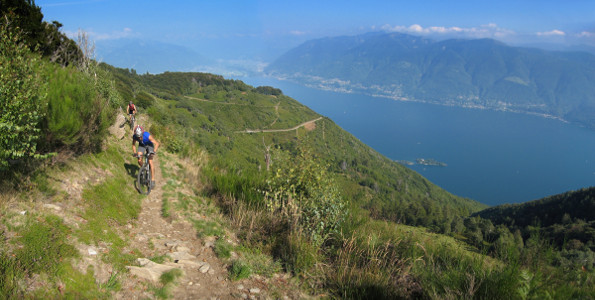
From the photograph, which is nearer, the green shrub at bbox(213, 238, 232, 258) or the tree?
the tree

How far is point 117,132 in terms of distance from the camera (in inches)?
448

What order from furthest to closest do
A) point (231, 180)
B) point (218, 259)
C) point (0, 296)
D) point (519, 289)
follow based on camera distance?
point (231, 180), point (218, 259), point (519, 289), point (0, 296)

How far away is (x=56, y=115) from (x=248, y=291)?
503 cm

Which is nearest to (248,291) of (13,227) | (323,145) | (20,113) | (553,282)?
(13,227)

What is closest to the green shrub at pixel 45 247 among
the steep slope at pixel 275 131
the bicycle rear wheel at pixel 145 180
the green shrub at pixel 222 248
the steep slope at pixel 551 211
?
the green shrub at pixel 222 248

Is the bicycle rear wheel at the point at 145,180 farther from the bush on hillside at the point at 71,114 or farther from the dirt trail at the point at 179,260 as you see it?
the bush on hillside at the point at 71,114

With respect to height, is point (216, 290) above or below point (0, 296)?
below

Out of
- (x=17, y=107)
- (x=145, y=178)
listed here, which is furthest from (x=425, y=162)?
(x=17, y=107)

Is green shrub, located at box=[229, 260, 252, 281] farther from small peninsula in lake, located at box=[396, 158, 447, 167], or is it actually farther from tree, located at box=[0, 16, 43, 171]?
small peninsula in lake, located at box=[396, 158, 447, 167]

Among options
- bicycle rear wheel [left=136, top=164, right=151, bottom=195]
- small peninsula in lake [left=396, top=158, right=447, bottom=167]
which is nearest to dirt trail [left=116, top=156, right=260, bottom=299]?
bicycle rear wheel [left=136, top=164, right=151, bottom=195]

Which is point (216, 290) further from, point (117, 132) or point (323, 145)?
point (323, 145)

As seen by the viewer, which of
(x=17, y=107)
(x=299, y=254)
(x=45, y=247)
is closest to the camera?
(x=45, y=247)

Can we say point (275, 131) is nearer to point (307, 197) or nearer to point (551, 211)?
point (551, 211)

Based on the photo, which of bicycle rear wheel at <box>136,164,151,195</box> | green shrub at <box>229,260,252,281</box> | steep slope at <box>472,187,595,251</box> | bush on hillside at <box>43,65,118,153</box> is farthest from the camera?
steep slope at <box>472,187,595,251</box>
